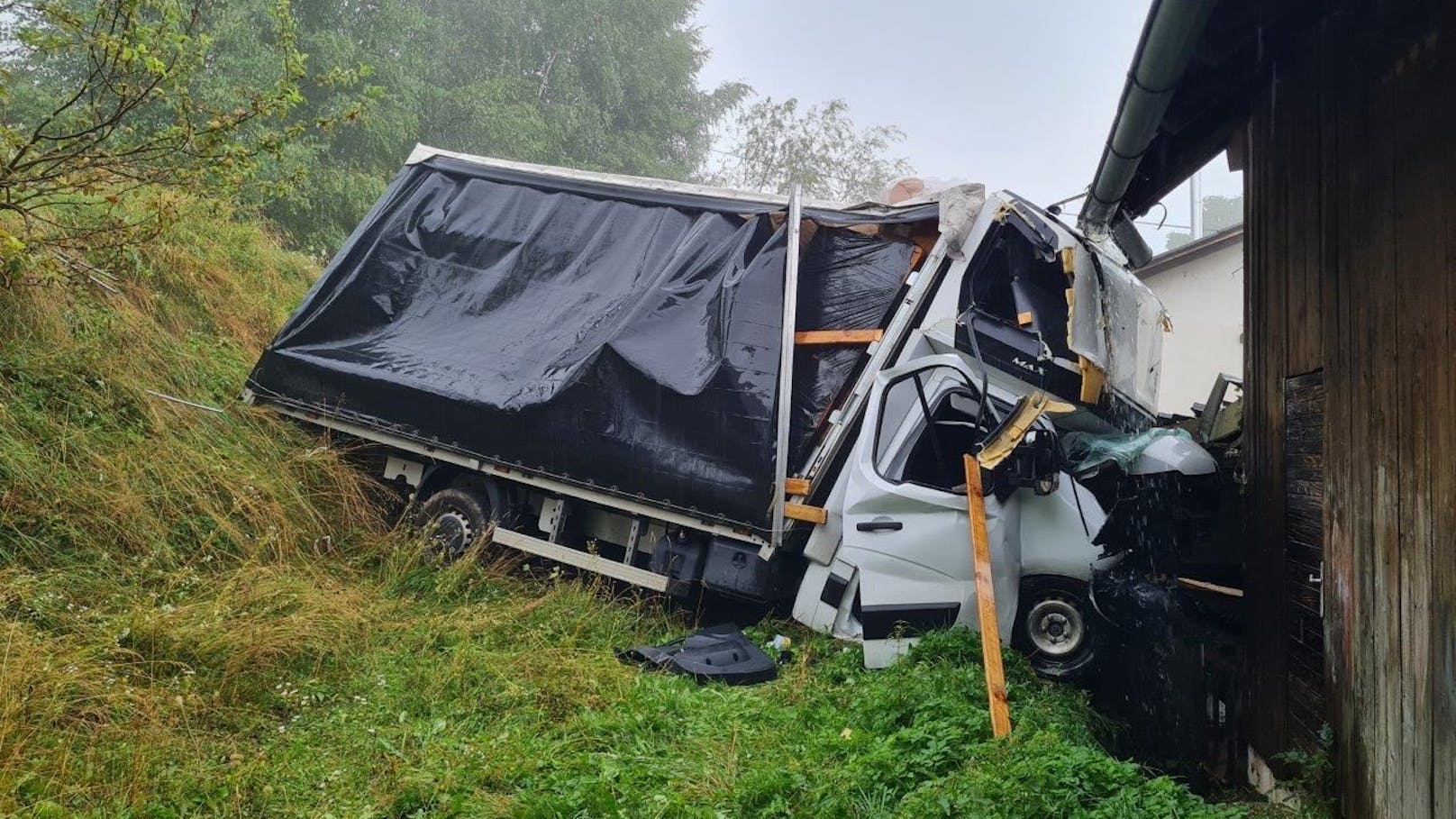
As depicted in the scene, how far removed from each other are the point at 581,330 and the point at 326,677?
9.72 ft

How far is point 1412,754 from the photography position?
2484 millimetres

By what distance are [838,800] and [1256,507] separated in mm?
2260

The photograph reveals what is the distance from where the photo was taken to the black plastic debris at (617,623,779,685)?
5125mm

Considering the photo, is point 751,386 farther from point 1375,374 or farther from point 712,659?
point 1375,374

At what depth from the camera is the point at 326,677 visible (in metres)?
4.57

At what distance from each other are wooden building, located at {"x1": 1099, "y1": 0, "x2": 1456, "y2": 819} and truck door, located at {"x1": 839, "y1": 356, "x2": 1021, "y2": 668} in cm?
132

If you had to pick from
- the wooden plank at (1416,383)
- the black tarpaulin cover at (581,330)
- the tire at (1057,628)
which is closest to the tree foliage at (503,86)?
the black tarpaulin cover at (581,330)

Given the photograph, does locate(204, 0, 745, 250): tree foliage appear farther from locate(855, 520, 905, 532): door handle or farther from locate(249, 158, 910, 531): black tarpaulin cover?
locate(855, 520, 905, 532): door handle

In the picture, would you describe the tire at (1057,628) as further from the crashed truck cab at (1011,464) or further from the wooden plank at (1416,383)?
the wooden plank at (1416,383)

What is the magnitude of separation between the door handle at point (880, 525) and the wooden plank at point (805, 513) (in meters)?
0.57

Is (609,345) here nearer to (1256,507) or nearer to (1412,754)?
(1256,507)

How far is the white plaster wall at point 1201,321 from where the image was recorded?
54.3 feet

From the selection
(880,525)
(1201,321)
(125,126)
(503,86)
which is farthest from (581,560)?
(503,86)

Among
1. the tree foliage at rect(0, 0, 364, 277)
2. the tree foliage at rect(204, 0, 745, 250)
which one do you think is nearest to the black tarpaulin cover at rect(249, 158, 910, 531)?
the tree foliage at rect(0, 0, 364, 277)
